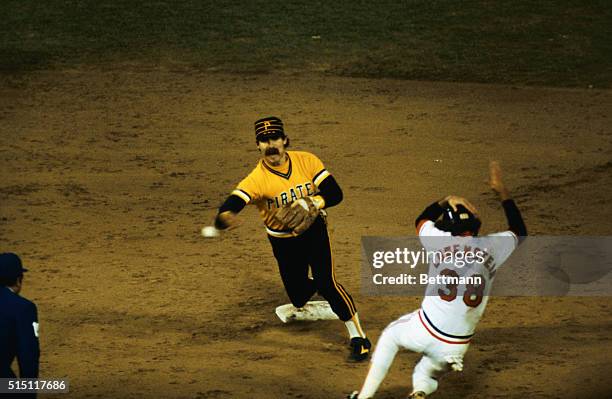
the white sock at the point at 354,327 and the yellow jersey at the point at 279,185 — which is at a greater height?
the yellow jersey at the point at 279,185

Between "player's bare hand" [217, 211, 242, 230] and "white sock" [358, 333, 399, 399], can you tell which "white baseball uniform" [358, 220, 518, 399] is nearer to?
"white sock" [358, 333, 399, 399]

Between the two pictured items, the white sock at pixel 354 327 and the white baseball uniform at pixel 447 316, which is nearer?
the white baseball uniform at pixel 447 316

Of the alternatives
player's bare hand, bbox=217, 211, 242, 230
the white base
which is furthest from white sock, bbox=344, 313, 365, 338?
player's bare hand, bbox=217, 211, 242, 230

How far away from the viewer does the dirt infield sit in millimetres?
7727

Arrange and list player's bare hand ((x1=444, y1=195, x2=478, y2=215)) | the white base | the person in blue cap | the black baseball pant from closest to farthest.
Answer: the person in blue cap < player's bare hand ((x1=444, y1=195, x2=478, y2=215)) < the black baseball pant < the white base

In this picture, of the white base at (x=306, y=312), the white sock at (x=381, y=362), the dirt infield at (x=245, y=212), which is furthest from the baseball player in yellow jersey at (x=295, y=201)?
the white sock at (x=381, y=362)

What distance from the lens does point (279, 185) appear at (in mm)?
7754

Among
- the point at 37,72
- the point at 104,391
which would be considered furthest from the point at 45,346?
the point at 37,72

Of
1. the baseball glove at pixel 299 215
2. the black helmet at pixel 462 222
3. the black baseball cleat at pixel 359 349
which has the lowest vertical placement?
the black baseball cleat at pixel 359 349

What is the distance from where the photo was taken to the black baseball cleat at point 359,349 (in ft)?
25.6

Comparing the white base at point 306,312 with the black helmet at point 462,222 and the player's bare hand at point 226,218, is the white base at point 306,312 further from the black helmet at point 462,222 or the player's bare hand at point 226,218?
the black helmet at point 462,222

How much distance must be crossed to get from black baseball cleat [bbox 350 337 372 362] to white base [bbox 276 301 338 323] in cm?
83

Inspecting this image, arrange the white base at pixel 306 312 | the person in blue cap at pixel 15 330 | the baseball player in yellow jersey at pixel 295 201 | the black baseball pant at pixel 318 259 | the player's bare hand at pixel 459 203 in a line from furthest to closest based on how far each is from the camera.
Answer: the white base at pixel 306 312 → the black baseball pant at pixel 318 259 → the baseball player in yellow jersey at pixel 295 201 → the player's bare hand at pixel 459 203 → the person in blue cap at pixel 15 330

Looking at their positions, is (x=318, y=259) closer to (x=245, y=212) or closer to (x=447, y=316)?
(x=447, y=316)
